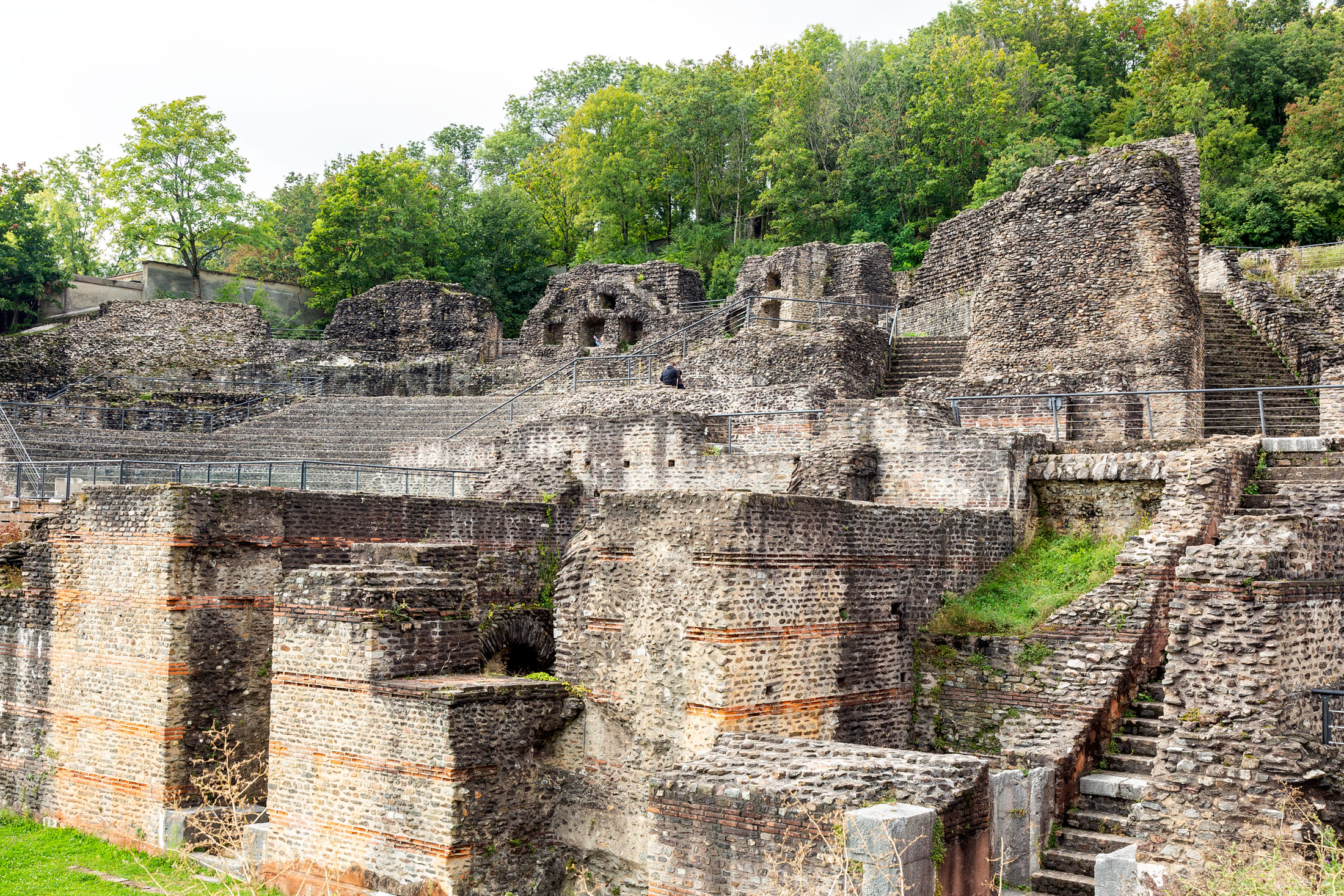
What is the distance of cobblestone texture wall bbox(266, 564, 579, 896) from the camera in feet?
32.8

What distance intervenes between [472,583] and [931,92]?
3052cm

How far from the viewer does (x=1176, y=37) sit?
38125mm

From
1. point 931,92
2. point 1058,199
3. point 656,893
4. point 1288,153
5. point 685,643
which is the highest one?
point 931,92

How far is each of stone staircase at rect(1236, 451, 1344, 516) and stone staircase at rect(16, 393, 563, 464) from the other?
44.3ft

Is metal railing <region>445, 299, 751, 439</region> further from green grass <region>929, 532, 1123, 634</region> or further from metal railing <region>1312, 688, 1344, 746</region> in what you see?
metal railing <region>1312, 688, 1344, 746</region>

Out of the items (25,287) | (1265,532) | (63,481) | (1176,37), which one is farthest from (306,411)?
(1176,37)

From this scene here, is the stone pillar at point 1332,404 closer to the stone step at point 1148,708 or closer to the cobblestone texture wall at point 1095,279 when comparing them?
the cobblestone texture wall at point 1095,279

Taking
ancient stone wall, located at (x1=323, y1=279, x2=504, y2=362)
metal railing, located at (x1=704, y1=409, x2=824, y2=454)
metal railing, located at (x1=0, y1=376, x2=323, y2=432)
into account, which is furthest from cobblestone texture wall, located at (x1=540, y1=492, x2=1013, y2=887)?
ancient stone wall, located at (x1=323, y1=279, x2=504, y2=362)

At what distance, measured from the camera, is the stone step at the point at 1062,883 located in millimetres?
9023

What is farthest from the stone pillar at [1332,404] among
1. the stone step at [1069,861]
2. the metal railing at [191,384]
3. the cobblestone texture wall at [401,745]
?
the metal railing at [191,384]

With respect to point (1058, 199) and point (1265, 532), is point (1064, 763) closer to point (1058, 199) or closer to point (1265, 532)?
point (1265, 532)

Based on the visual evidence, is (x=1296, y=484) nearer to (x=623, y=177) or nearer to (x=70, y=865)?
(x=70, y=865)

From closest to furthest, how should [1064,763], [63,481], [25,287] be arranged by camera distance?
[1064,763]
[63,481]
[25,287]

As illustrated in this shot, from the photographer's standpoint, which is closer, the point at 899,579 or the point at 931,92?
the point at 899,579
